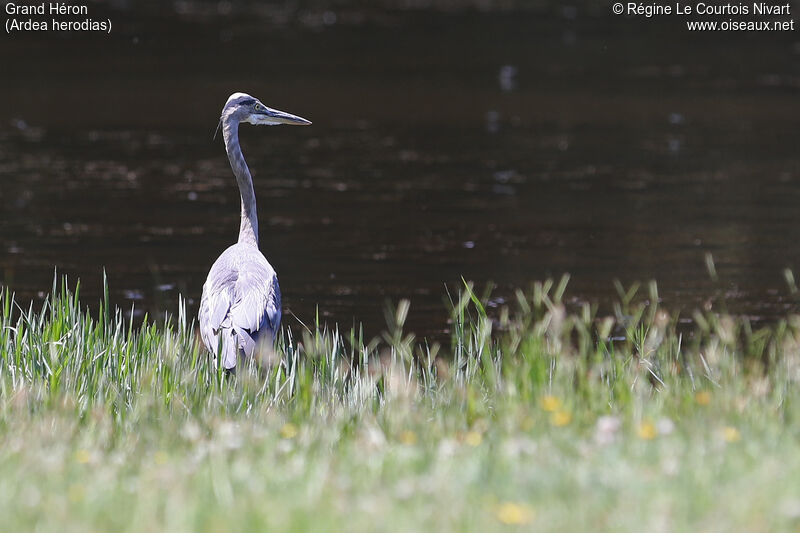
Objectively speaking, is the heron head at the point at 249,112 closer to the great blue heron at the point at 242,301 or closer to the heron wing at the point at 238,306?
the great blue heron at the point at 242,301

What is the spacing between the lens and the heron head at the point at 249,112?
30.6 ft

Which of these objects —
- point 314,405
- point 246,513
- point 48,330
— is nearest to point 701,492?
point 246,513

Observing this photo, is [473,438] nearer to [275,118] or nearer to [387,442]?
[387,442]

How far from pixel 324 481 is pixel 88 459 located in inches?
35.2

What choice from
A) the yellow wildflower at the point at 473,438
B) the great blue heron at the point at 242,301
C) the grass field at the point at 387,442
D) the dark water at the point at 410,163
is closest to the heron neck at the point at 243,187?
the great blue heron at the point at 242,301

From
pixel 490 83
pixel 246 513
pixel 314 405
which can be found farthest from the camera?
pixel 490 83

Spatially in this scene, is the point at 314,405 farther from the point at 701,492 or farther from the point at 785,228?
the point at 785,228

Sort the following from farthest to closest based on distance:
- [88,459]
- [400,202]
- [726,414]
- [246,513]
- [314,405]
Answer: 1. [400,202]
2. [314,405]
3. [726,414]
4. [88,459]
5. [246,513]

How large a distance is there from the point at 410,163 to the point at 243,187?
20.9ft

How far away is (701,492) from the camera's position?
4.42 meters

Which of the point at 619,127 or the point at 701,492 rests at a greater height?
the point at 619,127

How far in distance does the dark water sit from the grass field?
2.83 meters

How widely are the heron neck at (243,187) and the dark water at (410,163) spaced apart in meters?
0.81

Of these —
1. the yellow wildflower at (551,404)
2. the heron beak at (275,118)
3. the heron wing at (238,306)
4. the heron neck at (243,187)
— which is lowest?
the yellow wildflower at (551,404)
